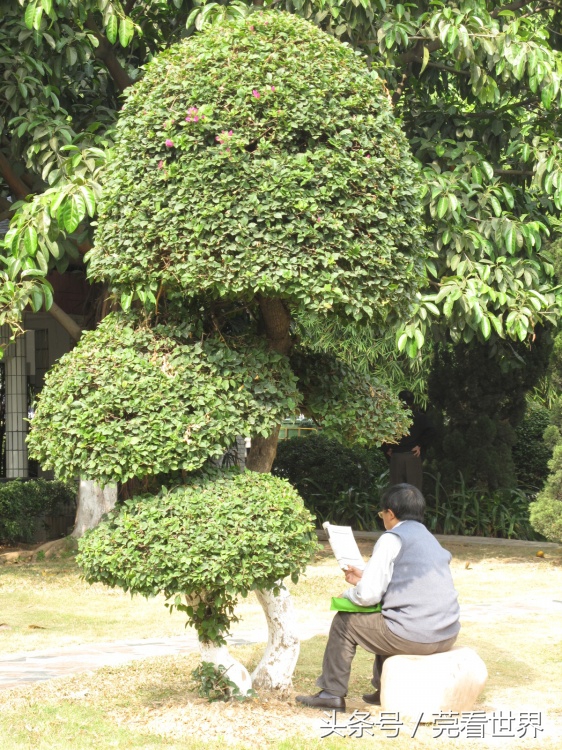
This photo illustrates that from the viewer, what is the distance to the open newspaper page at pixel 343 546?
218 inches

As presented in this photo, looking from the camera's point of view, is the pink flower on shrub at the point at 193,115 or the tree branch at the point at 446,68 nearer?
the pink flower on shrub at the point at 193,115

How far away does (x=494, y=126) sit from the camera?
10.9 m

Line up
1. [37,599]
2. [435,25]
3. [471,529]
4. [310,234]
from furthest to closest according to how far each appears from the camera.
A: 1. [471,529]
2. [37,599]
3. [435,25]
4. [310,234]

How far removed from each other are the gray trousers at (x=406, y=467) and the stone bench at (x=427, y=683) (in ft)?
A: 25.0

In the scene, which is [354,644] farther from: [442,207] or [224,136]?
[442,207]

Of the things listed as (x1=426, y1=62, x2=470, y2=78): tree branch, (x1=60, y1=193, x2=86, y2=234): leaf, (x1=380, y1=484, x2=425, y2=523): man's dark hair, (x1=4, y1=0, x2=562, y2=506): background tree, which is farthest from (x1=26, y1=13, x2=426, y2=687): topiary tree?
(x1=426, y1=62, x2=470, y2=78): tree branch

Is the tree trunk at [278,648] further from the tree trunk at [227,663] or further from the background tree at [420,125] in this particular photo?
the background tree at [420,125]

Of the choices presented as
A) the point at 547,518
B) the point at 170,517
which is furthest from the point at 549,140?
the point at 170,517

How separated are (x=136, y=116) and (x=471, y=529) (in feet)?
31.2

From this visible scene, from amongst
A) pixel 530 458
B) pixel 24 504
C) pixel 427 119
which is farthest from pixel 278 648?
pixel 530 458

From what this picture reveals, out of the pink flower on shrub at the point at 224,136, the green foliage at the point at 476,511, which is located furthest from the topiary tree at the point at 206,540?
the green foliage at the point at 476,511

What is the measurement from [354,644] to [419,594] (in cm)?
49

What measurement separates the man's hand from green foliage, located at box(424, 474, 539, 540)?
7918 millimetres

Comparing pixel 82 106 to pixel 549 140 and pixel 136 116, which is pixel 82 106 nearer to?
pixel 549 140
